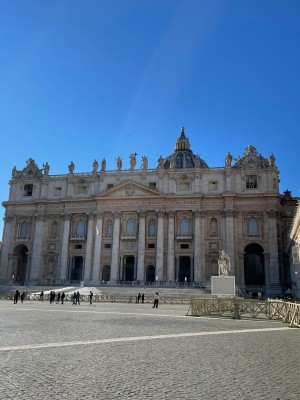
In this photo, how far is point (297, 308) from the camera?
56.6 ft

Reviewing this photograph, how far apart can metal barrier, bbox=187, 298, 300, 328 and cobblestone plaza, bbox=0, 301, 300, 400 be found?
660 cm

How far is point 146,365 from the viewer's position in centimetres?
827

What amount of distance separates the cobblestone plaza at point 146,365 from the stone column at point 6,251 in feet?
170

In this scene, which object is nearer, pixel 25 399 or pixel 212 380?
pixel 25 399

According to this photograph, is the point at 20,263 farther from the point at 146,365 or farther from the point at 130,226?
the point at 146,365

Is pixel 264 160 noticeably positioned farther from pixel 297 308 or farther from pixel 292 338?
pixel 292 338

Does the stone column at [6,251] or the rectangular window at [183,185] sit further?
the stone column at [6,251]

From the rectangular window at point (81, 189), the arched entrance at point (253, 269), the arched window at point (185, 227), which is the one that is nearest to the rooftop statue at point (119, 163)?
the rectangular window at point (81, 189)

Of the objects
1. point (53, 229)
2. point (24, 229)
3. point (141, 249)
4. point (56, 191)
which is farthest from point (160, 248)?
point (24, 229)

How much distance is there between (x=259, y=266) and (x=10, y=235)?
43.4 metres

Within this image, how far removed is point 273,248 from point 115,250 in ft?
73.3

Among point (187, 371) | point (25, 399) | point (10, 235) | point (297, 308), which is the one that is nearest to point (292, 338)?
point (297, 308)

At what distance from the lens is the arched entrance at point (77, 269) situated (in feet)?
200

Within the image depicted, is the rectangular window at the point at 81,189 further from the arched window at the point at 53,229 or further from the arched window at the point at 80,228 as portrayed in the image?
the arched window at the point at 53,229
